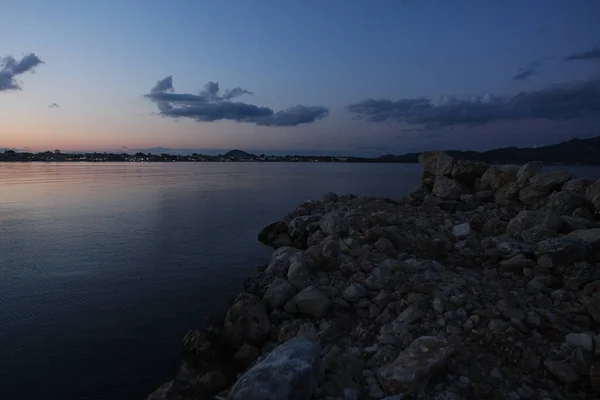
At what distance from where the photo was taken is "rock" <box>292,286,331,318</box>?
7527 millimetres

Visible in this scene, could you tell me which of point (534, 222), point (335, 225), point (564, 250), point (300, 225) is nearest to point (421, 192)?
point (300, 225)

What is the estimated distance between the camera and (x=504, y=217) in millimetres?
14742

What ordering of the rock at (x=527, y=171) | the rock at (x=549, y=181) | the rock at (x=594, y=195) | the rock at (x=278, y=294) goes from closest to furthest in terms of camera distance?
the rock at (x=278, y=294) → the rock at (x=594, y=195) → the rock at (x=549, y=181) → the rock at (x=527, y=171)

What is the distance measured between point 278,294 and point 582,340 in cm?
539

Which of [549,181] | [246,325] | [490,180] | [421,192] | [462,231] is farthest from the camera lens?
[421,192]

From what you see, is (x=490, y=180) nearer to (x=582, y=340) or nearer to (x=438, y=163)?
(x=438, y=163)

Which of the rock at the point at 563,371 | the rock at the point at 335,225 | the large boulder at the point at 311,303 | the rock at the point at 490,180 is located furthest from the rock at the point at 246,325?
the rock at the point at 490,180

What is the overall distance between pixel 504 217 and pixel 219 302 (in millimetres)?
11363

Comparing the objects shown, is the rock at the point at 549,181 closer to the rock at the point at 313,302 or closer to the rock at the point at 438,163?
the rock at the point at 438,163

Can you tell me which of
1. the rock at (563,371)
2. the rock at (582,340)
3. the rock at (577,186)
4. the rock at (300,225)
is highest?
the rock at (577,186)

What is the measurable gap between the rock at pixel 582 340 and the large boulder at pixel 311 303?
4002mm

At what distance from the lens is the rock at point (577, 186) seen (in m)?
15.8

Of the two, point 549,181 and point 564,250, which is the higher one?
point 549,181

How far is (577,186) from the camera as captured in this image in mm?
16031
